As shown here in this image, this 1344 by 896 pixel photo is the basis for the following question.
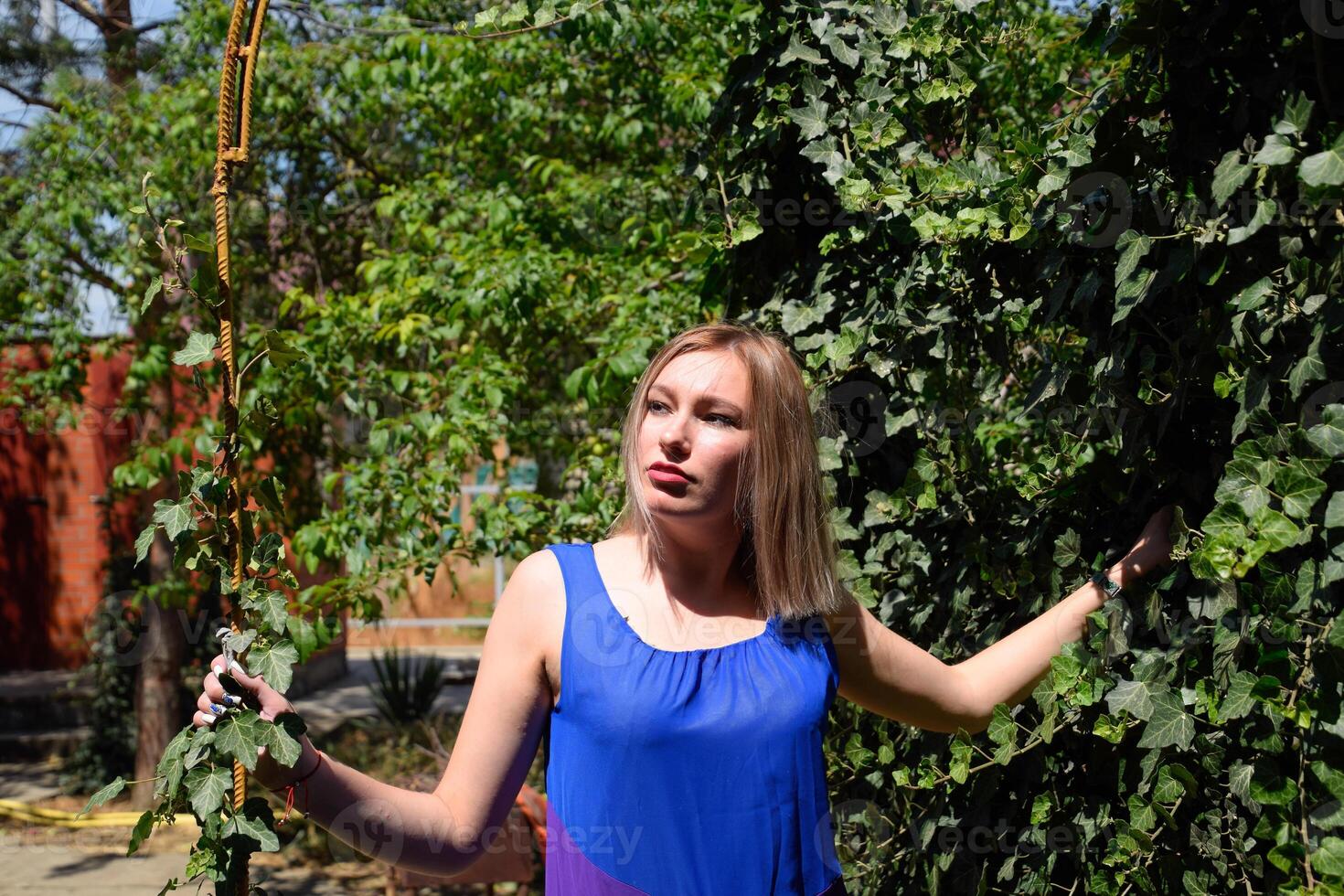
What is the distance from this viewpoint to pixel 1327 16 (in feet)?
3.84

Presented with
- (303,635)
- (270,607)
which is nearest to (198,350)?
(270,607)

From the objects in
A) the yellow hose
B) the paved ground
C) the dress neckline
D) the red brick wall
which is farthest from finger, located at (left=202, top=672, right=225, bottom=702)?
the red brick wall

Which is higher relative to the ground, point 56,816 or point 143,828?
point 143,828

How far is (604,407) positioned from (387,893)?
2.36 metres

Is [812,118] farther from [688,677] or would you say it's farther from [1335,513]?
[1335,513]

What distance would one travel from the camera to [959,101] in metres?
1.92

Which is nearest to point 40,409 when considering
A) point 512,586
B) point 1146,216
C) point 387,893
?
point 387,893

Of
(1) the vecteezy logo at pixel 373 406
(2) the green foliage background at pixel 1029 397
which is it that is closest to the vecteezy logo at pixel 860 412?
(2) the green foliage background at pixel 1029 397

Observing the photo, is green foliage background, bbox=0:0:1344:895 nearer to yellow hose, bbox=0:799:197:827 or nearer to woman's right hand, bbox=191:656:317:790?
woman's right hand, bbox=191:656:317:790

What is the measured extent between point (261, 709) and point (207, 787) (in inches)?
4.6

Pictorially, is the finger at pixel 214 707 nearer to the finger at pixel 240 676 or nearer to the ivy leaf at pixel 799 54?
the finger at pixel 240 676

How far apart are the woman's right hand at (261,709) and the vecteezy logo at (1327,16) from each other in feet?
4.29

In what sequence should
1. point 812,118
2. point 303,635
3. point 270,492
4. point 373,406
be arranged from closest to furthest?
point 270,492 → point 812,118 → point 303,635 → point 373,406

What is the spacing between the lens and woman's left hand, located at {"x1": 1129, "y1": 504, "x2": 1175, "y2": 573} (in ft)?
4.94
